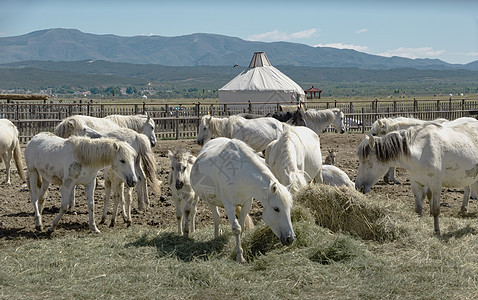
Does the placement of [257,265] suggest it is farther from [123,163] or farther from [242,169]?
[123,163]

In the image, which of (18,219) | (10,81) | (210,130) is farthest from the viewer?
(10,81)

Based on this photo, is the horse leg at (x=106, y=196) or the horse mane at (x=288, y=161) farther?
the horse leg at (x=106, y=196)

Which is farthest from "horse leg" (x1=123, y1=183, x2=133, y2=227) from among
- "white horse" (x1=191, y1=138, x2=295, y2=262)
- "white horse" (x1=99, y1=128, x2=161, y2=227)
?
"white horse" (x1=191, y1=138, x2=295, y2=262)

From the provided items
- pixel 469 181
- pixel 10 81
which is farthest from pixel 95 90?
pixel 469 181

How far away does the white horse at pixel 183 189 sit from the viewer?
674cm

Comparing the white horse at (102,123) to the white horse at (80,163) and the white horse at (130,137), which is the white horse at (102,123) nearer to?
the white horse at (130,137)

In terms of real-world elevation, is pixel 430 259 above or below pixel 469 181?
below

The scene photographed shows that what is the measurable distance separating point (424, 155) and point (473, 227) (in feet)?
4.10

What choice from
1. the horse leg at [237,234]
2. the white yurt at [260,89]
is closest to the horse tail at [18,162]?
the horse leg at [237,234]

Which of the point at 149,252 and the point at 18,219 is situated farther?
the point at 18,219

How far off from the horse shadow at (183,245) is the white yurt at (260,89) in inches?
1092

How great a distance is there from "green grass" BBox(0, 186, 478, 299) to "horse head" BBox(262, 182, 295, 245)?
25 cm

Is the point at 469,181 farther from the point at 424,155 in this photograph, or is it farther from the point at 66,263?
the point at 66,263

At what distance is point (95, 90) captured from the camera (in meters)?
176
